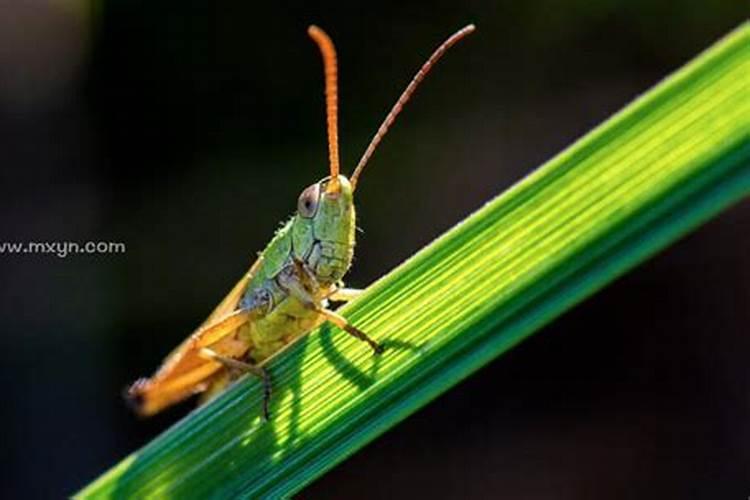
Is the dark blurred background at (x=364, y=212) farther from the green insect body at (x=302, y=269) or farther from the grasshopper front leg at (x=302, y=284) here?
the grasshopper front leg at (x=302, y=284)

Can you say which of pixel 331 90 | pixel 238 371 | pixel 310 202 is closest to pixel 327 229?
pixel 310 202

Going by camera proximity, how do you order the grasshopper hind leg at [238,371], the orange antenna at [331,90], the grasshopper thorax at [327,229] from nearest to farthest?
the orange antenna at [331,90] < the grasshopper hind leg at [238,371] < the grasshopper thorax at [327,229]

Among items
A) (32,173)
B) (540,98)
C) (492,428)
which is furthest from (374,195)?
(32,173)

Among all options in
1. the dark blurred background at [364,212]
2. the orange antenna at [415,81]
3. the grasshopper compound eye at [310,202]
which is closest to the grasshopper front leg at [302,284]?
the grasshopper compound eye at [310,202]

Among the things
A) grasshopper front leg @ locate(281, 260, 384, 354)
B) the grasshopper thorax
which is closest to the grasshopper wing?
grasshopper front leg @ locate(281, 260, 384, 354)

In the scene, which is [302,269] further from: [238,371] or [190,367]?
[190,367]

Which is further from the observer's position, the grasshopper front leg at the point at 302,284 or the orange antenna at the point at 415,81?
the grasshopper front leg at the point at 302,284

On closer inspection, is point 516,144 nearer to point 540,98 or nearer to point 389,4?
point 540,98

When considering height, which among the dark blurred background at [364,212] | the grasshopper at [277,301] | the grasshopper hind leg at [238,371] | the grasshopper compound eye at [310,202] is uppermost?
the dark blurred background at [364,212]
